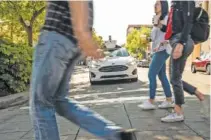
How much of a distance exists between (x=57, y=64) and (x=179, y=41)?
6.69 feet

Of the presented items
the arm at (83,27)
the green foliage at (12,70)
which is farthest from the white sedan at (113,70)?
the arm at (83,27)

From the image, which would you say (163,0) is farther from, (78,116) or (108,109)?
(78,116)

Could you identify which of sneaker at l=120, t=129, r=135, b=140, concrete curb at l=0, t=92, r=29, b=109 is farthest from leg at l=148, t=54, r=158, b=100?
concrete curb at l=0, t=92, r=29, b=109

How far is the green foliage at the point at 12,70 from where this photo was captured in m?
9.74

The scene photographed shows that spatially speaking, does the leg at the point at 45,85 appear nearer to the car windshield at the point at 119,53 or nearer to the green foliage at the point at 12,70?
the green foliage at the point at 12,70

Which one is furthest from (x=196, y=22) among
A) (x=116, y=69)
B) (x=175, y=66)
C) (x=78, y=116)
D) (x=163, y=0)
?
(x=116, y=69)

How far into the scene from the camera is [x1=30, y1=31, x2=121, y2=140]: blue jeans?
7.64 ft

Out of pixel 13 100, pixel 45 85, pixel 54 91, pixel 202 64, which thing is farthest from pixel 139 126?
pixel 202 64

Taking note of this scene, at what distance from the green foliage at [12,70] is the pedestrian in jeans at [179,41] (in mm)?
6054

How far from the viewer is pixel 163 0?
5227 millimetres

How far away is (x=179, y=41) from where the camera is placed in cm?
404

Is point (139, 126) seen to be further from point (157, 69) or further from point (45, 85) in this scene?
point (45, 85)

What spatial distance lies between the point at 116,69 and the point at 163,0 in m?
8.55

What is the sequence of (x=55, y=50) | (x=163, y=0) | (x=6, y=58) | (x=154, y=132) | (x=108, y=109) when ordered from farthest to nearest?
(x=6, y=58), (x=108, y=109), (x=163, y=0), (x=154, y=132), (x=55, y=50)
